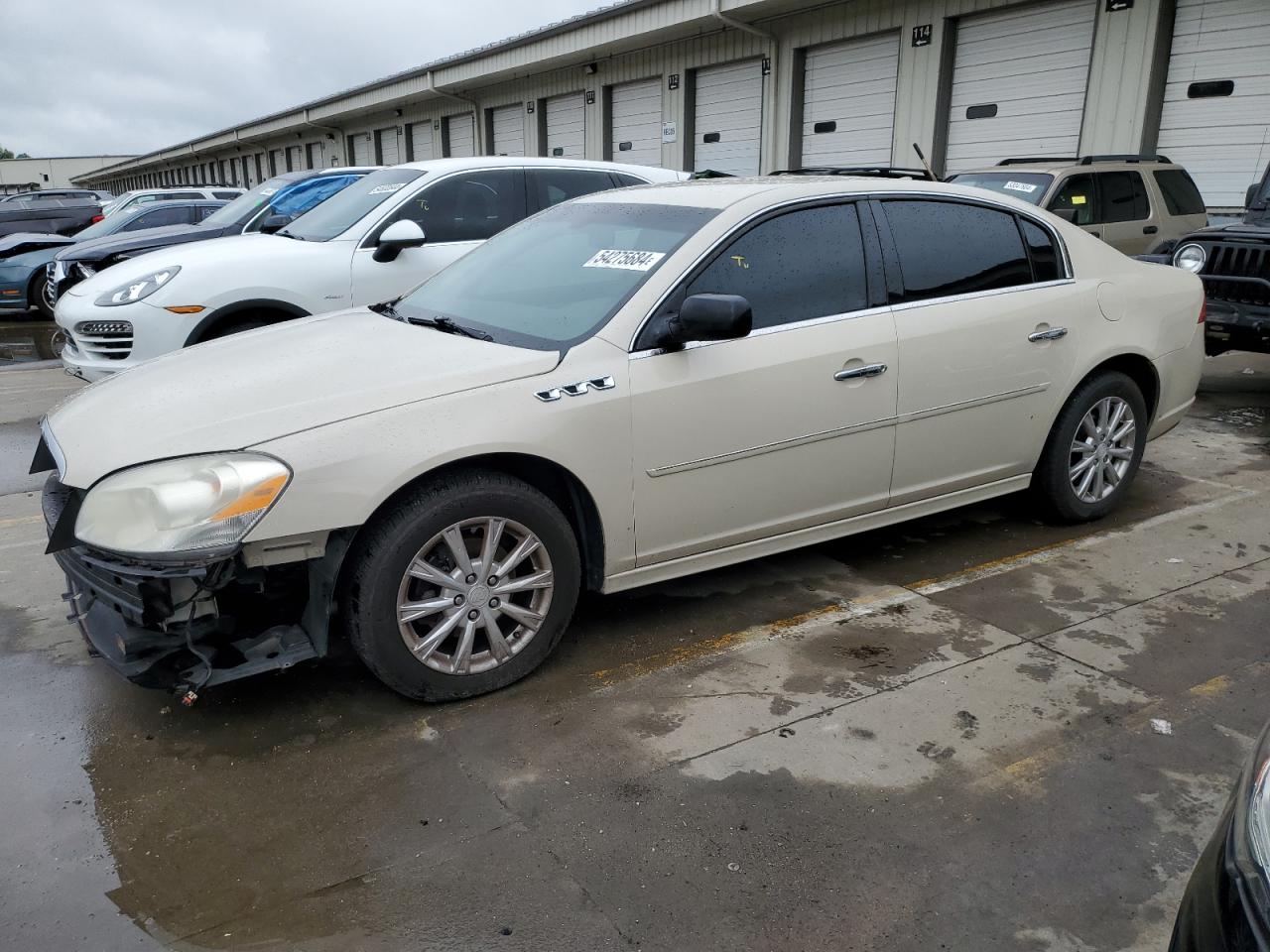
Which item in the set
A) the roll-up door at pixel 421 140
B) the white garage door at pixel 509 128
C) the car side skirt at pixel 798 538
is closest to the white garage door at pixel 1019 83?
the car side skirt at pixel 798 538

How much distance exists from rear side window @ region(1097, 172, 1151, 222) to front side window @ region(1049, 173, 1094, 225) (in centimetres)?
14

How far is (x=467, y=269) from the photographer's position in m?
4.44

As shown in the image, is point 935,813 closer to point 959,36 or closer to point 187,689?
point 187,689

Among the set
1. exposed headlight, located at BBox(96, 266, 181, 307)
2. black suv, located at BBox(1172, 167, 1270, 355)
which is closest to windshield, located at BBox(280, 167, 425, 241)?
exposed headlight, located at BBox(96, 266, 181, 307)

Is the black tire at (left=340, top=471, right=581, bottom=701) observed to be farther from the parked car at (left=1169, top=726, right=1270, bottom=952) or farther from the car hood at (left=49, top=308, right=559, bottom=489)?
the parked car at (left=1169, top=726, right=1270, bottom=952)

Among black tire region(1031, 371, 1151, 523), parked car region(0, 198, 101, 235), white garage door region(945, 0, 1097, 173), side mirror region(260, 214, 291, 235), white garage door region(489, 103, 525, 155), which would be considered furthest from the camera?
white garage door region(489, 103, 525, 155)

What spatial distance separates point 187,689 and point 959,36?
44.2 feet

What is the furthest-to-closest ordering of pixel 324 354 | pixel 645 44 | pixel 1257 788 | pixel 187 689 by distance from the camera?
pixel 645 44 → pixel 324 354 → pixel 187 689 → pixel 1257 788

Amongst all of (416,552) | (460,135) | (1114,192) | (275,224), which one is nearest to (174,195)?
(460,135)

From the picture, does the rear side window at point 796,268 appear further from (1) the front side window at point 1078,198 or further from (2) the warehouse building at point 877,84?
(2) the warehouse building at point 877,84

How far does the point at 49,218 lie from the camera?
56.5 feet

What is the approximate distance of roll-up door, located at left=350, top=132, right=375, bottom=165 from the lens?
98.6 feet

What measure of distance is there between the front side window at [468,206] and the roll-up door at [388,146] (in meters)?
22.4

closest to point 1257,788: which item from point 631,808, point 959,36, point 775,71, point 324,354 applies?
point 631,808
